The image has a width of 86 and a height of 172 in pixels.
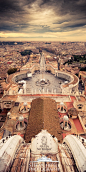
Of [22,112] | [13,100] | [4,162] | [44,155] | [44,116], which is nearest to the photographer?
[4,162]

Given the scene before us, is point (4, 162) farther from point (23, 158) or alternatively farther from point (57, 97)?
point (57, 97)

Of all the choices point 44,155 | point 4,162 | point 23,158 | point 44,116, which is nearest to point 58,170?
point 44,155

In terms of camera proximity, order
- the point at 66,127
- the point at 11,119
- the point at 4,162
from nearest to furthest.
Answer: the point at 4,162, the point at 66,127, the point at 11,119

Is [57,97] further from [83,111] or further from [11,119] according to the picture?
[11,119]

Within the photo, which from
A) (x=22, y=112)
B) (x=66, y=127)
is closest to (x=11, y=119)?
(x=22, y=112)

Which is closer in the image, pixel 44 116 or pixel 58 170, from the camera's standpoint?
pixel 58 170

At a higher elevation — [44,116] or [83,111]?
[44,116]

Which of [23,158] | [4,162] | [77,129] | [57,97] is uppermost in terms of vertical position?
[4,162]

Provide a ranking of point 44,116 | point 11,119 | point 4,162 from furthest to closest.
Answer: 1. point 11,119
2. point 44,116
3. point 4,162

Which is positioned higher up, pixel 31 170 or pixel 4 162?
pixel 4 162
